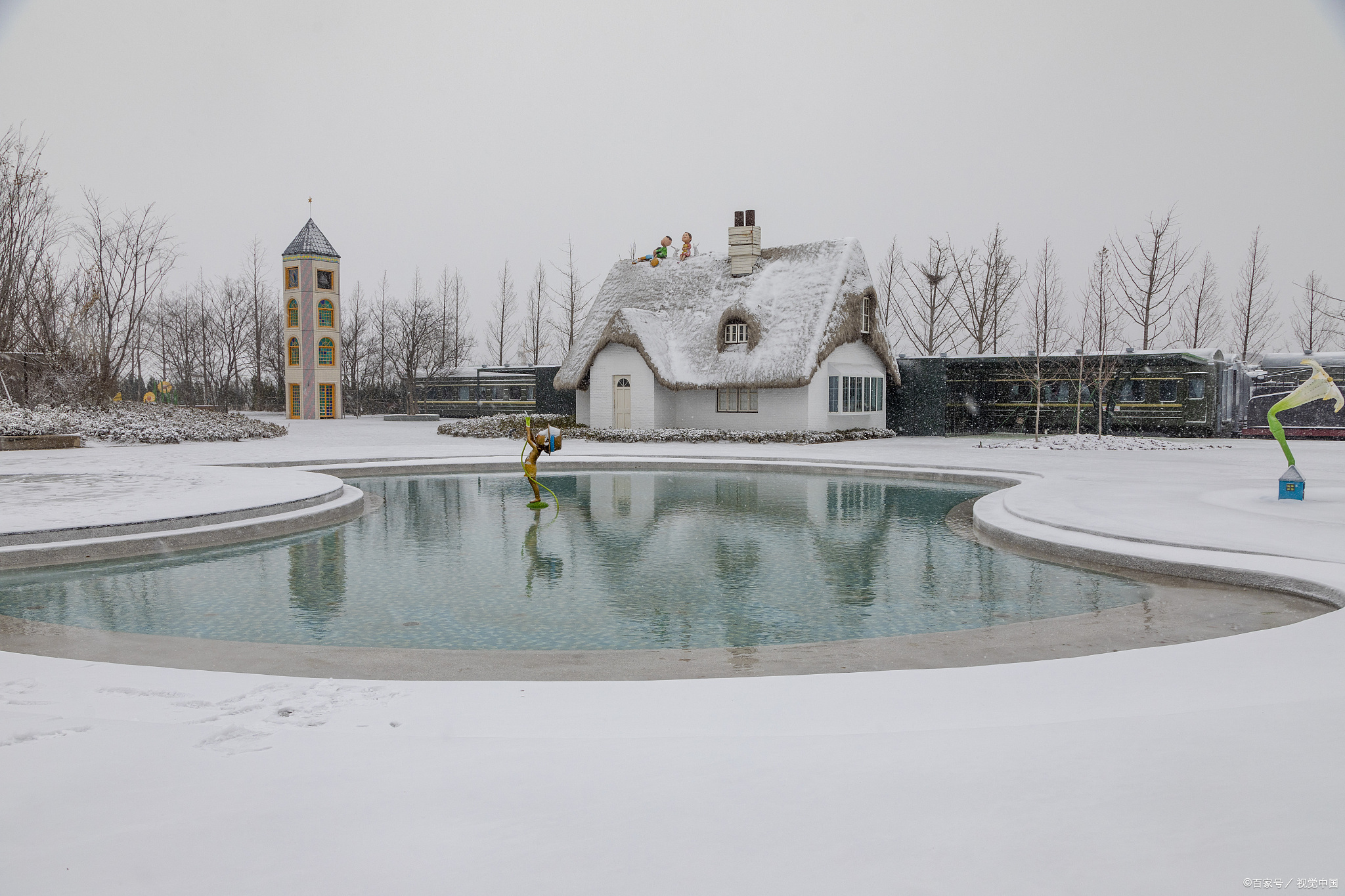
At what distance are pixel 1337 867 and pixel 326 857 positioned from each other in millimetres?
2910

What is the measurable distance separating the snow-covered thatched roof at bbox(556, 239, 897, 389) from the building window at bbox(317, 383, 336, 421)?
64.5 ft

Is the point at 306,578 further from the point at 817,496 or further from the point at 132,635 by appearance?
the point at 817,496

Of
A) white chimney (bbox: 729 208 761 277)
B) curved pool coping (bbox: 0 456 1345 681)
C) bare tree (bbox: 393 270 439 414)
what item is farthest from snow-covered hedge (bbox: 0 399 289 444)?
bare tree (bbox: 393 270 439 414)

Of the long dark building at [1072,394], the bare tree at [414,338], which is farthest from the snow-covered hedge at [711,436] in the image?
the bare tree at [414,338]

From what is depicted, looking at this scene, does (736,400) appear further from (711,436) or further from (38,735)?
(38,735)

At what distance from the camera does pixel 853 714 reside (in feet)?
12.5

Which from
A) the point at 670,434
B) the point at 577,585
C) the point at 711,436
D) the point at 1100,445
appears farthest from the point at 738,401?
the point at 577,585

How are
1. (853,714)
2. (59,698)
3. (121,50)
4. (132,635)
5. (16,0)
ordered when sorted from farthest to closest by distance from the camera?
(121,50) → (16,0) → (132,635) → (59,698) → (853,714)

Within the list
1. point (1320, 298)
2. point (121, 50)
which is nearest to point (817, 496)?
point (121, 50)

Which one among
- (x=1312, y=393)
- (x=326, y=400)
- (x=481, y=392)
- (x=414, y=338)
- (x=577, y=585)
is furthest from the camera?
(x=414, y=338)

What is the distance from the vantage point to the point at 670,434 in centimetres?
2814

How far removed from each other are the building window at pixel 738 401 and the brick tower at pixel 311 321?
2477 cm

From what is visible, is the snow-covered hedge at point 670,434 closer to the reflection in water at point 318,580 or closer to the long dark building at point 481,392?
the long dark building at point 481,392

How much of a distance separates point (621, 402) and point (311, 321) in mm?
22516
